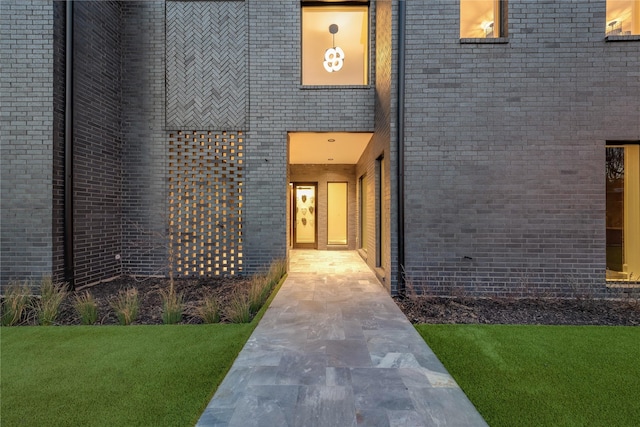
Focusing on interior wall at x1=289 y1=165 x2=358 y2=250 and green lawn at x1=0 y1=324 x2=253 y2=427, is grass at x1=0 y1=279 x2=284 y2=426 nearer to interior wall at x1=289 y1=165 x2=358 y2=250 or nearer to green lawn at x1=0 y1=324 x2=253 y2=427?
green lawn at x1=0 y1=324 x2=253 y2=427

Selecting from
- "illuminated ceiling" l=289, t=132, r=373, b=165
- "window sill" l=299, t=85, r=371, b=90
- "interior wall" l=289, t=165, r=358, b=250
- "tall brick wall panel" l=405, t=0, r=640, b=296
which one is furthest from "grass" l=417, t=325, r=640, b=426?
"interior wall" l=289, t=165, r=358, b=250

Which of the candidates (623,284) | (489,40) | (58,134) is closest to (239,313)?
(58,134)

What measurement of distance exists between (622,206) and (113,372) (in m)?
7.23

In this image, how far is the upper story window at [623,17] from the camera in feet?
15.8

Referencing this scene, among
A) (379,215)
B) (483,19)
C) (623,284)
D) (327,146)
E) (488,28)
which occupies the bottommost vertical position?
(623,284)

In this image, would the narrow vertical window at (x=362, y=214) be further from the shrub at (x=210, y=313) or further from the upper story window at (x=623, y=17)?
the shrub at (x=210, y=313)

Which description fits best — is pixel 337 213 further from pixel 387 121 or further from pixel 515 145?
pixel 515 145

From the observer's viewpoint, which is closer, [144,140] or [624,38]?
[624,38]

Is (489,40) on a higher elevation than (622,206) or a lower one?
higher

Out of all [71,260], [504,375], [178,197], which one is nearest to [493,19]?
[504,375]

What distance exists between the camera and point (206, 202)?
6473 mm

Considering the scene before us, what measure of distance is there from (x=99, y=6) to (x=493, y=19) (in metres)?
7.41

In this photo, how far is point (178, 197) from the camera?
648cm

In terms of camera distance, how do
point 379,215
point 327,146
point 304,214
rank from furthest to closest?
point 304,214 → point 327,146 → point 379,215
